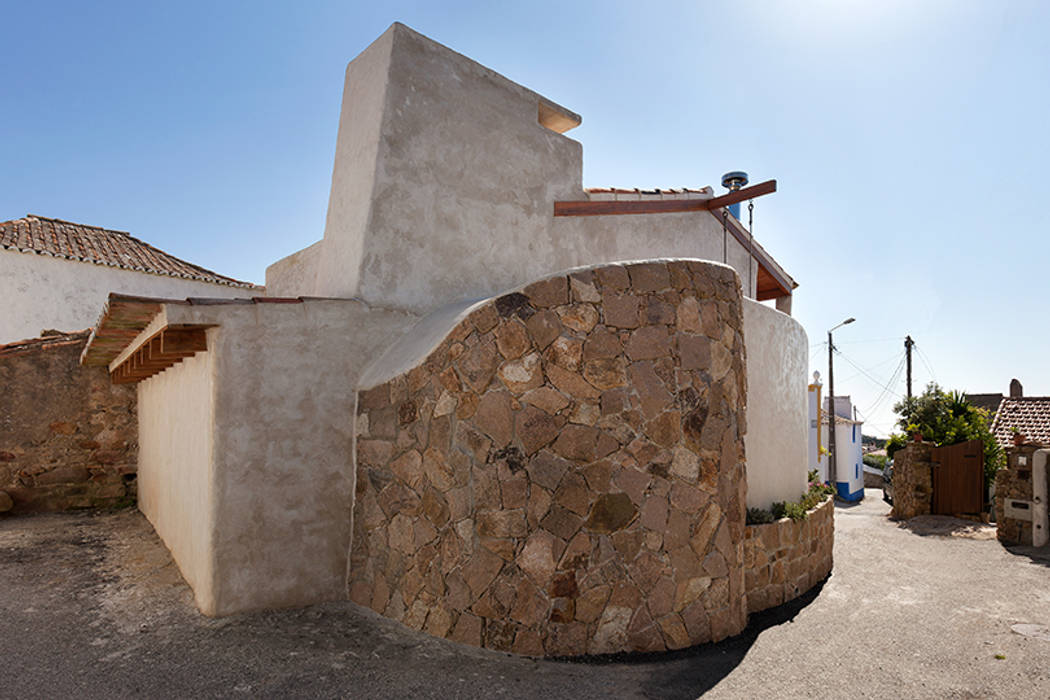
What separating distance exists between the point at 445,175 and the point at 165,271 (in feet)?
37.2

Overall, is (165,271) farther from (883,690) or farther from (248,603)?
(883,690)

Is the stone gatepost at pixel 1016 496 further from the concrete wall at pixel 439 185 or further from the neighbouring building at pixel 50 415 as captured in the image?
the neighbouring building at pixel 50 415

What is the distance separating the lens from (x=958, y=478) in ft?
46.3

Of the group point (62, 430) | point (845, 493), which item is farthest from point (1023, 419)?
point (62, 430)

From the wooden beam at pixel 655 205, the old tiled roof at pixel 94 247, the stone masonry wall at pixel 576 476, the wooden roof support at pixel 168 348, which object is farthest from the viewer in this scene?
the old tiled roof at pixel 94 247

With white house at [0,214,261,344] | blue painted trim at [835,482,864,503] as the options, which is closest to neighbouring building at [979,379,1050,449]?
blue painted trim at [835,482,864,503]

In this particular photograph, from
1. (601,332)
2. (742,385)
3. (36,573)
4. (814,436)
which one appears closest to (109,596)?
(36,573)

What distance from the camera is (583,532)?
4859 millimetres

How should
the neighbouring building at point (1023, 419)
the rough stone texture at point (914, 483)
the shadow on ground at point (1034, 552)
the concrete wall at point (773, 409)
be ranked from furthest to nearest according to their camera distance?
the neighbouring building at point (1023, 419), the rough stone texture at point (914, 483), the shadow on ground at point (1034, 552), the concrete wall at point (773, 409)

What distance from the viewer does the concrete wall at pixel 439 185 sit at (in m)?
6.70

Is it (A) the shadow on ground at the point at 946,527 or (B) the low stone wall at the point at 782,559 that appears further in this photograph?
(A) the shadow on ground at the point at 946,527

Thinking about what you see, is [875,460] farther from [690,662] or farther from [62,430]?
[62,430]

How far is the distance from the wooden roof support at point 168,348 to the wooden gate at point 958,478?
52.0ft

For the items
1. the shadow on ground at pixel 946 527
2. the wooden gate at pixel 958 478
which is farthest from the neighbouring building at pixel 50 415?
the wooden gate at pixel 958 478
